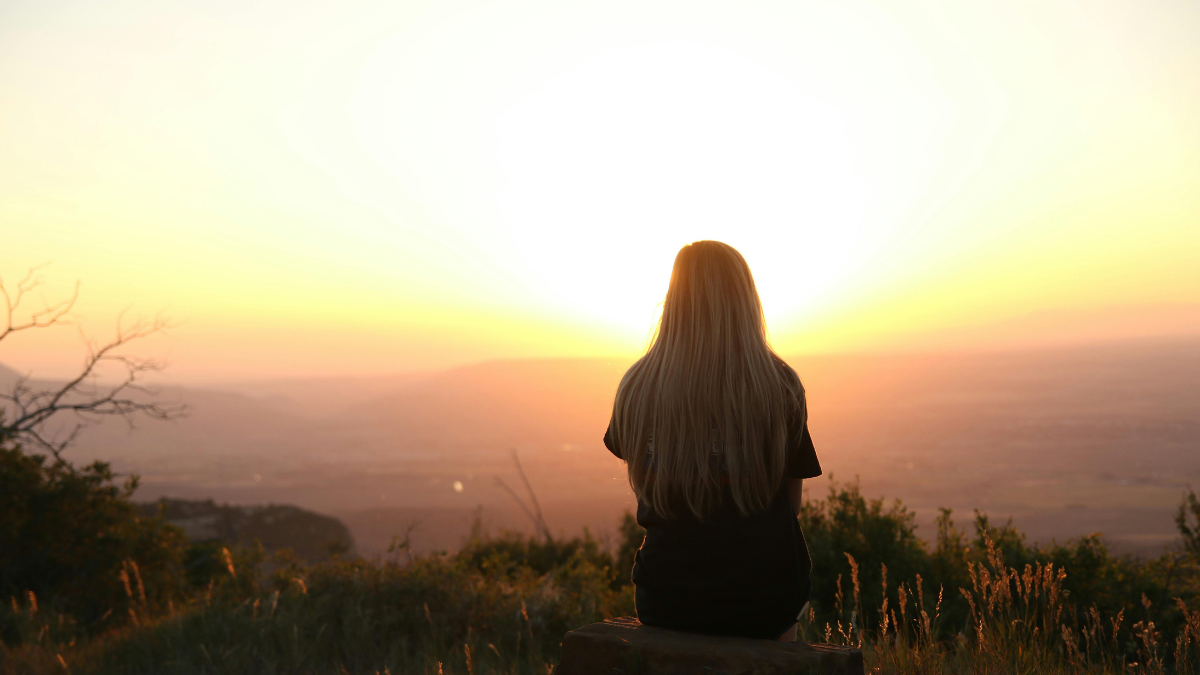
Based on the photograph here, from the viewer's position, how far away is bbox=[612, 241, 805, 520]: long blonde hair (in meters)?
2.76

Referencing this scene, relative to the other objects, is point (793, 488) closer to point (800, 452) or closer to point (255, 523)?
point (800, 452)

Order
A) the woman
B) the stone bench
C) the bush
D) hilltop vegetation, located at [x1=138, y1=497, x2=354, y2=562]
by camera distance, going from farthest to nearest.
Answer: hilltop vegetation, located at [x1=138, y1=497, x2=354, y2=562] < the bush < the woman < the stone bench

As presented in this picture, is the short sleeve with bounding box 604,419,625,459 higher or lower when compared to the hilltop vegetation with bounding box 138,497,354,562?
higher

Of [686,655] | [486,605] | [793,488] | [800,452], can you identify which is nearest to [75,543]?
[486,605]

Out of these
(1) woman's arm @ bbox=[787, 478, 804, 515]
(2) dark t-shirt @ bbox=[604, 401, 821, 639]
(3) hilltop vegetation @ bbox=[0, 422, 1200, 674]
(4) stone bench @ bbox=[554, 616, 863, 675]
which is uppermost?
(1) woman's arm @ bbox=[787, 478, 804, 515]

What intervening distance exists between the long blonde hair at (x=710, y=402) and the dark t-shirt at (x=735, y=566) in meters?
0.07

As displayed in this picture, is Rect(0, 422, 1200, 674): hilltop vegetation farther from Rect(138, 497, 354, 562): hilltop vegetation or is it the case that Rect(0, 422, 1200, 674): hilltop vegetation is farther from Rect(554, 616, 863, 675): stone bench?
Rect(138, 497, 354, 562): hilltop vegetation

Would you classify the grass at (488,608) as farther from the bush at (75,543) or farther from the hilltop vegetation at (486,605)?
the bush at (75,543)

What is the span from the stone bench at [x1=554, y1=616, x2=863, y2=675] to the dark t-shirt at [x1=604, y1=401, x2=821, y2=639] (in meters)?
0.10

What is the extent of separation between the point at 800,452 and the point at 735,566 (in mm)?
551

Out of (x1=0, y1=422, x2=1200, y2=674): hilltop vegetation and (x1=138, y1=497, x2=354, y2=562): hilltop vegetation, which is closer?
(x1=0, y1=422, x2=1200, y2=674): hilltop vegetation

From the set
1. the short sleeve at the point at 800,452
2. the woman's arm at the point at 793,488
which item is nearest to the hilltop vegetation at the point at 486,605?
the woman's arm at the point at 793,488

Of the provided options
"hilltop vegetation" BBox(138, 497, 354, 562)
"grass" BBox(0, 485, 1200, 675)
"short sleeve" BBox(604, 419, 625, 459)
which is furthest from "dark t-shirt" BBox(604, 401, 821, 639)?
"hilltop vegetation" BBox(138, 497, 354, 562)

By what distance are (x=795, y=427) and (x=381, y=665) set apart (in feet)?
13.3
